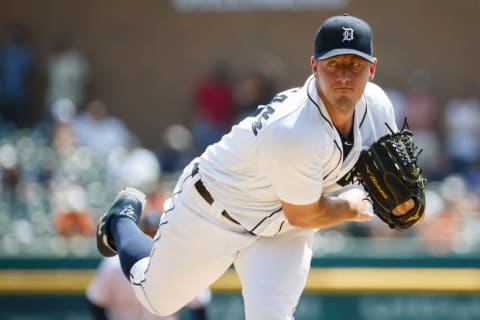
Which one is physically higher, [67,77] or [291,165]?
[291,165]

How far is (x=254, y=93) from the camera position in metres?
12.2

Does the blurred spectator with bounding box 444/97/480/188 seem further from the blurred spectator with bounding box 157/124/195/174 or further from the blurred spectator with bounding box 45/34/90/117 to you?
the blurred spectator with bounding box 45/34/90/117

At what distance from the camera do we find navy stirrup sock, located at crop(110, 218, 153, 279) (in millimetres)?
5348

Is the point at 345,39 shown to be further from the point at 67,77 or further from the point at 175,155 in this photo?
the point at 67,77

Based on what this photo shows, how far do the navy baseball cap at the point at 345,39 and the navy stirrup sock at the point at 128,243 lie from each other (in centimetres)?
145

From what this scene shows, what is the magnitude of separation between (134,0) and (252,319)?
10.3 metres

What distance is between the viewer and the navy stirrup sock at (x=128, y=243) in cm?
535

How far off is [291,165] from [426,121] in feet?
26.7

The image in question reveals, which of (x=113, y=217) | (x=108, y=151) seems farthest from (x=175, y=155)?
(x=113, y=217)

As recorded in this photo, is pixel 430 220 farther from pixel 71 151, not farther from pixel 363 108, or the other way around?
pixel 363 108

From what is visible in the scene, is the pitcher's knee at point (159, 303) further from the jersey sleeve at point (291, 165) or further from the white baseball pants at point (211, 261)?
the jersey sleeve at point (291, 165)

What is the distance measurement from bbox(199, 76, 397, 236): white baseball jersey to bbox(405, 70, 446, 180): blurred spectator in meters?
6.69

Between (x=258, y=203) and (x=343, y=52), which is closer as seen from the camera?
(x=343, y=52)

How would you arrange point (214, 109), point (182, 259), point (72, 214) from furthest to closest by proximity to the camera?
point (214, 109) → point (72, 214) → point (182, 259)
